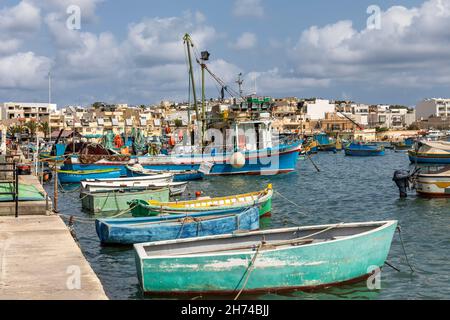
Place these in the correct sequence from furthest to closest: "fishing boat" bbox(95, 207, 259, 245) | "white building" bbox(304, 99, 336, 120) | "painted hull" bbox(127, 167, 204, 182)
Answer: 1. "white building" bbox(304, 99, 336, 120)
2. "painted hull" bbox(127, 167, 204, 182)
3. "fishing boat" bbox(95, 207, 259, 245)

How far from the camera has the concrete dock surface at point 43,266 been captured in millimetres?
9992

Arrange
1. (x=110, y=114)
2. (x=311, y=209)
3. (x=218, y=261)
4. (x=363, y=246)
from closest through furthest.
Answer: (x=218, y=261) < (x=363, y=246) < (x=311, y=209) < (x=110, y=114)

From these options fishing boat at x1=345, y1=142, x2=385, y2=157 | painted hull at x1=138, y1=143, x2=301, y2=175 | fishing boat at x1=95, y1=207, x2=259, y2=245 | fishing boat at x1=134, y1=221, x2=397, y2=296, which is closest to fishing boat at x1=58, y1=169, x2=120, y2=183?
painted hull at x1=138, y1=143, x2=301, y2=175

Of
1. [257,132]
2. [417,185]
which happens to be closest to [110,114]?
[257,132]

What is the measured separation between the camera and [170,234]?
1744 centimetres

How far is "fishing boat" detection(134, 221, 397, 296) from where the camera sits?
1237 cm

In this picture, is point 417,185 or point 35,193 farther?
point 417,185

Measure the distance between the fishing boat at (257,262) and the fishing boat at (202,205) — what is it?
565cm

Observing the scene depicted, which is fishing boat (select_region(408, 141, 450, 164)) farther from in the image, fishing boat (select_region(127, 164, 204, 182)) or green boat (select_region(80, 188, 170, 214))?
green boat (select_region(80, 188, 170, 214))

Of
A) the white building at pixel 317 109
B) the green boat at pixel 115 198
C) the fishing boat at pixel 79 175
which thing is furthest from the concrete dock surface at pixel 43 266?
the white building at pixel 317 109

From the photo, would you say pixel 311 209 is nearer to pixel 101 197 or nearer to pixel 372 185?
pixel 101 197

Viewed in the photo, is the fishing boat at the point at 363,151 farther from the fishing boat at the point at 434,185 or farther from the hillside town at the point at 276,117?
the fishing boat at the point at 434,185

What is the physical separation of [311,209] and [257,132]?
1889cm

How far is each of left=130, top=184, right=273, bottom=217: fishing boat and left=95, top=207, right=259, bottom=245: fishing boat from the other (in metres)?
1.32
